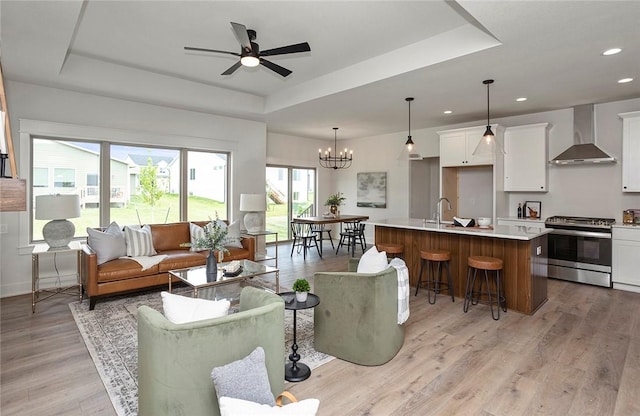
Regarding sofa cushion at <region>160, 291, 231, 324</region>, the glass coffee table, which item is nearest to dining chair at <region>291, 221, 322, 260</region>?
the glass coffee table

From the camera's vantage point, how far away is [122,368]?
8.73 ft

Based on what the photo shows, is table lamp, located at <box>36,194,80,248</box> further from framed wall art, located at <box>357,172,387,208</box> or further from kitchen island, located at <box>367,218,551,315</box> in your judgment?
framed wall art, located at <box>357,172,387,208</box>

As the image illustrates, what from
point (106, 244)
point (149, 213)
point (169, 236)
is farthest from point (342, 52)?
Answer: point (149, 213)

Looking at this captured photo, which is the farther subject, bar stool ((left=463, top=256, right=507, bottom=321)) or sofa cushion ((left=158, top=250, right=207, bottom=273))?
sofa cushion ((left=158, top=250, right=207, bottom=273))

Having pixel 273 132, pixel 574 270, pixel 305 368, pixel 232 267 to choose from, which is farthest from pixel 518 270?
pixel 273 132

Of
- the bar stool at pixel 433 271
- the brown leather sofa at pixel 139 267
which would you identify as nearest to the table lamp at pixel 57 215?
the brown leather sofa at pixel 139 267

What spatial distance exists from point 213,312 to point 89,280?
2.85 metres

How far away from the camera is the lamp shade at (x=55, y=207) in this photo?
407 centimetres

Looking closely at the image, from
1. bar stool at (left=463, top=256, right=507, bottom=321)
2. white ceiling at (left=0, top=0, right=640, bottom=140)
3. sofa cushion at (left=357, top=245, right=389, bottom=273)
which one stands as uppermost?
white ceiling at (left=0, top=0, right=640, bottom=140)

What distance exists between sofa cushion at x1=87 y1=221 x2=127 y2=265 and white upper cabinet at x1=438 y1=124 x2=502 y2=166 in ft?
18.7

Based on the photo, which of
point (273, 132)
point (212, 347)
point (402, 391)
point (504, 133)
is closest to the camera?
point (212, 347)

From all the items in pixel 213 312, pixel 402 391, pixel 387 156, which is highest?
pixel 387 156

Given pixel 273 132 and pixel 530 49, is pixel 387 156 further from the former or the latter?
pixel 530 49

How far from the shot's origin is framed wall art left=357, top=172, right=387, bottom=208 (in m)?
8.66
